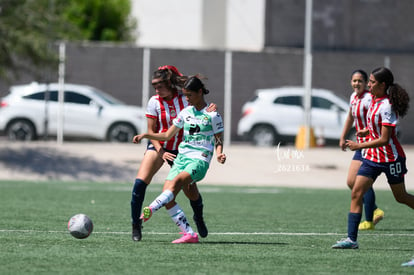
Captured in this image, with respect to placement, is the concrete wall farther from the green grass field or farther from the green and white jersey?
the green and white jersey

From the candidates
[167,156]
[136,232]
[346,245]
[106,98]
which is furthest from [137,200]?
[106,98]

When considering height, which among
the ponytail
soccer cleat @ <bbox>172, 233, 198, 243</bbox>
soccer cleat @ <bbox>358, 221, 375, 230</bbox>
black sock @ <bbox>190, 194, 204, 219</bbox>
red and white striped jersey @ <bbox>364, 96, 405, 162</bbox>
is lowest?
soccer cleat @ <bbox>358, 221, 375, 230</bbox>

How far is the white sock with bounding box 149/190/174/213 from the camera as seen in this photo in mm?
9547

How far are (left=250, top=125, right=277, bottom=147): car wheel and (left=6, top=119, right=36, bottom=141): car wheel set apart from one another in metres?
6.56

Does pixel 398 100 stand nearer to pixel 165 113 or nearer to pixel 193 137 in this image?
pixel 193 137

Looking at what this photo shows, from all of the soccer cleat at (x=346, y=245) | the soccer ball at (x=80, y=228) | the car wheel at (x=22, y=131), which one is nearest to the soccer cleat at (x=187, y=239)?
the soccer ball at (x=80, y=228)

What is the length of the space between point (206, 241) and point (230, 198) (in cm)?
795

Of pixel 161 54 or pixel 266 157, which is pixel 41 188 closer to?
pixel 266 157

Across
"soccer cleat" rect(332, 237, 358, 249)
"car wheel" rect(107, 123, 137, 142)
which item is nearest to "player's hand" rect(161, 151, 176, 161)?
"soccer cleat" rect(332, 237, 358, 249)

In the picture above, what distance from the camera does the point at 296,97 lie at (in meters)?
27.9

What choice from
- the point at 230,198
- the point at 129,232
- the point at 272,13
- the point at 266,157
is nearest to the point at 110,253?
the point at 129,232

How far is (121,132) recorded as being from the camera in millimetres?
27516

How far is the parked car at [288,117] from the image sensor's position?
1093 inches

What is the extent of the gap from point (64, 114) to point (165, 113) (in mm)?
17006
